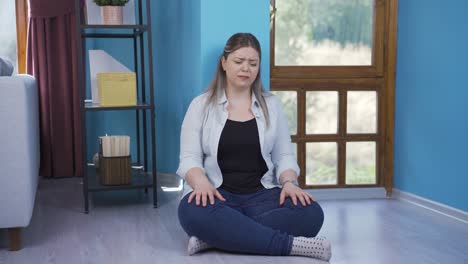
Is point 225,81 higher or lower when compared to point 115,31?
lower

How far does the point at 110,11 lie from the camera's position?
2660mm

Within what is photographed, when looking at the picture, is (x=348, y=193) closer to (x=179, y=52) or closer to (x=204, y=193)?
(x=179, y=52)

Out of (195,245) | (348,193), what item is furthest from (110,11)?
(348,193)

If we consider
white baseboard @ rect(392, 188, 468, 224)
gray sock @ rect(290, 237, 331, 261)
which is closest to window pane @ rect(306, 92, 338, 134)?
white baseboard @ rect(392, 188, 468, 224)

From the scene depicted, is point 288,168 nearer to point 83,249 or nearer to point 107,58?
point 83,249

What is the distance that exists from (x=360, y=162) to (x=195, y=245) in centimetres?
145

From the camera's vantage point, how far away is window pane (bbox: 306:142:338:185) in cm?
315

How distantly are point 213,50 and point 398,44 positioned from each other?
3.77 ft

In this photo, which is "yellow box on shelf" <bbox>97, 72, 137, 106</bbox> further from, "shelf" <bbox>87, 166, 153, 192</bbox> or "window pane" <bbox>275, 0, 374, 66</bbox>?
"window pane" <bbox>275, 0, 374, 66</bbox>

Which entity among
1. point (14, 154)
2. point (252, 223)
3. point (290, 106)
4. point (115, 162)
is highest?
point (290, 106)

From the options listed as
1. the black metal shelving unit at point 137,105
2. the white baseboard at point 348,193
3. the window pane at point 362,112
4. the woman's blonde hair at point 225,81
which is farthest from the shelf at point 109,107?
the window pane at point 362,112

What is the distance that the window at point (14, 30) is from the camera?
135 inches

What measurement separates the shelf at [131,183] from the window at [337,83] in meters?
0.80

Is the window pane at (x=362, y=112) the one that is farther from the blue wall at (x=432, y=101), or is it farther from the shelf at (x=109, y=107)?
the shelf at (x=109, y=107)
